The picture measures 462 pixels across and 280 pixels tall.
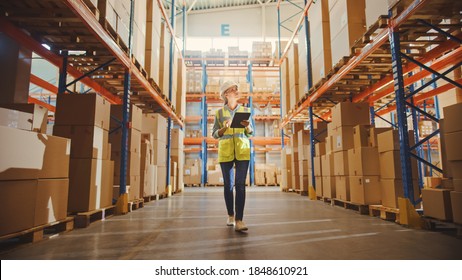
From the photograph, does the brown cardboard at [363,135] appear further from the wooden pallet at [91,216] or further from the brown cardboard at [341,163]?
the wooden pallet at [91,216]

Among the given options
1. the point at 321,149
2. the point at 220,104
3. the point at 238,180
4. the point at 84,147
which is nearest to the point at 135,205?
the point at 84,147

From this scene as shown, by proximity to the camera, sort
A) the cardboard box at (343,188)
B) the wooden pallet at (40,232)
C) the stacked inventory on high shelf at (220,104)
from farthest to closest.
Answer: the stacked inventory on high shelf at (220,104) < the cardboard box at (343,188) < the wooden pallet at (40,232)

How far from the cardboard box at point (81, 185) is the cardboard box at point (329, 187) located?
4487 millimetres

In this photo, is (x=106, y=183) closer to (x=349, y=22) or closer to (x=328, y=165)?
(x=328, y=165)

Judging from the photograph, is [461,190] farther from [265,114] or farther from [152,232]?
[265,114]

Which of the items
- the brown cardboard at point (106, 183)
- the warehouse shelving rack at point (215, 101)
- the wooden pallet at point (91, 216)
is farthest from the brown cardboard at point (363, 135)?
the warehouse shelving rack at point (215, 101)

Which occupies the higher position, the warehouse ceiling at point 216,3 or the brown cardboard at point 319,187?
the warehouse ceiling at point 216,3

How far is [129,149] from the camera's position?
4.87 m

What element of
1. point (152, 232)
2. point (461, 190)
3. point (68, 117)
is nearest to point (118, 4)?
point (68, 117)

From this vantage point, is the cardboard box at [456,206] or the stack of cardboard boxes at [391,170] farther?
the stack of cardboard boxes at [391,170]

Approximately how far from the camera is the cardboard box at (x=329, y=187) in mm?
5875

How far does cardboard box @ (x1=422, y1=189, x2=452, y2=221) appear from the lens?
9.28 feet

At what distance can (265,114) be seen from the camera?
47.9 feet

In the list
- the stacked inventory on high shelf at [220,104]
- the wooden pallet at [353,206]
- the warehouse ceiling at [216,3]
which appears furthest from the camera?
the warehouse ceiling at [216,3]
